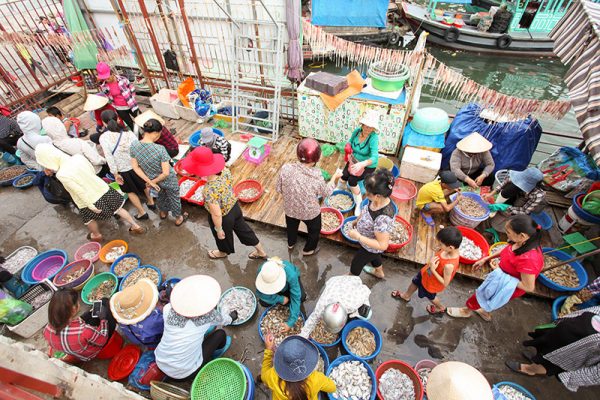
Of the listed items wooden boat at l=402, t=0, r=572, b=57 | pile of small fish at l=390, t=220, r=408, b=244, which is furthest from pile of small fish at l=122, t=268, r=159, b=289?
wooden boat at l=402, t=0, r=572, b=57

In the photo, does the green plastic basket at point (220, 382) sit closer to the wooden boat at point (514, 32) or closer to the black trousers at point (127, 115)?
the black trousers at point (127, 115)

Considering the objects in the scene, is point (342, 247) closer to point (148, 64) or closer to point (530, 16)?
point (148, 64)

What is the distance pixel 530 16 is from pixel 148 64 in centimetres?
1622

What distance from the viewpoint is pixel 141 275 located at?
13.2ft

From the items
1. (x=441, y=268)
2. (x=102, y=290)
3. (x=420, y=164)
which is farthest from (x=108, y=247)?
(x=420, y=164)

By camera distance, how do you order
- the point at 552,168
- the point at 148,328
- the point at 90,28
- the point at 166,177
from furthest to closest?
the point at 90,28, the point at 552,168, the point at 166,177, the point at 148,328

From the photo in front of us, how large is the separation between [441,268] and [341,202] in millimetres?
2206

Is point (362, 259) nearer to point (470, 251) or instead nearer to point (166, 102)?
point (470, 251)

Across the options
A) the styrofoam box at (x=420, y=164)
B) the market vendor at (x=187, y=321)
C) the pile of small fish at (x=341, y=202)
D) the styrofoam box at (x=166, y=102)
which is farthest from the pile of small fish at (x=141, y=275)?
the styrofoam box at (x=166, y=102)

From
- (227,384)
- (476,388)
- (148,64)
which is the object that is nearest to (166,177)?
(227,384)

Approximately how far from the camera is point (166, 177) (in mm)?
4211

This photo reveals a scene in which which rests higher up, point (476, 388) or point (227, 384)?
point (476, 388)

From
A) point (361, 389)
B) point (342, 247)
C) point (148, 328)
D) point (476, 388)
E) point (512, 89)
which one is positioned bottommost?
point (512, 89)

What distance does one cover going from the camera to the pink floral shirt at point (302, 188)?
10.6 ft
